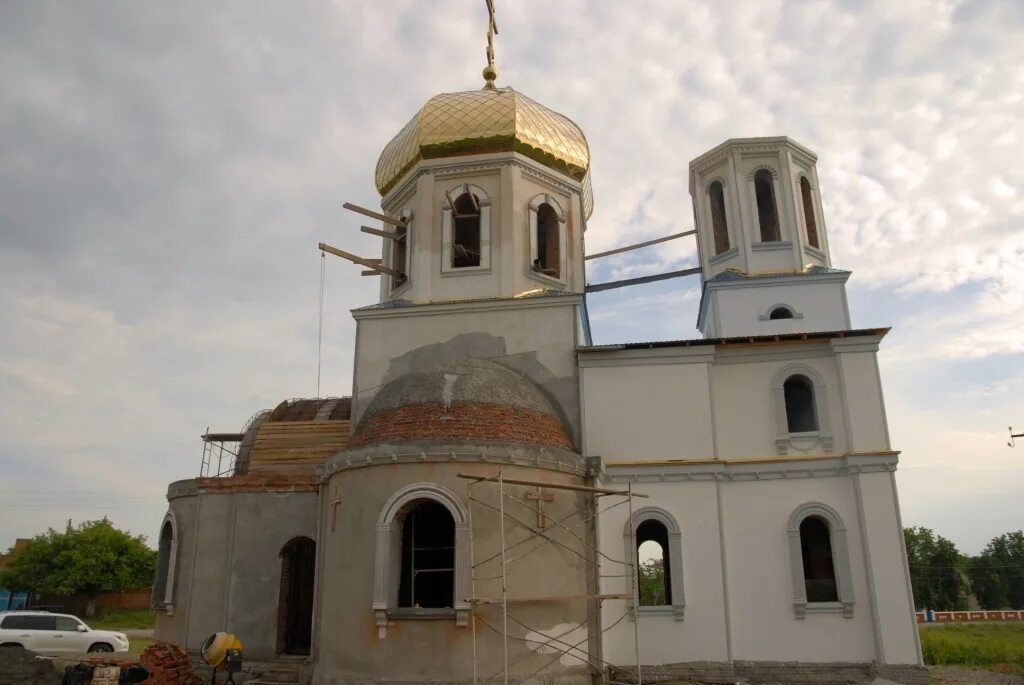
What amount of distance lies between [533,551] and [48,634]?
38.3 feet

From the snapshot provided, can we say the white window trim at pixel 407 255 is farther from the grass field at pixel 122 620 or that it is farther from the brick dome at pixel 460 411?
the grass field at pixel 122 620

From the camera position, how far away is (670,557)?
44.7ft

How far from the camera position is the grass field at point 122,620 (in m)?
34.9

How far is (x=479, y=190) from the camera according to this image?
16.9 metres

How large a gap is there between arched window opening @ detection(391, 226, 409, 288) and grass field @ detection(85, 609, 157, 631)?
24976mm

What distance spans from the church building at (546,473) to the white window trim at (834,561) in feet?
0.12

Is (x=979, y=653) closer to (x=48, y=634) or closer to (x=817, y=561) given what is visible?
(x=817, y=561)

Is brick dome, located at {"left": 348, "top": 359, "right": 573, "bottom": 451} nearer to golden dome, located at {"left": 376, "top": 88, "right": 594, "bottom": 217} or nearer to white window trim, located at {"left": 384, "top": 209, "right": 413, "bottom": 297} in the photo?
white window trim, located at {"left": 384, "top": 209, "right": 413, "bottom": 297}

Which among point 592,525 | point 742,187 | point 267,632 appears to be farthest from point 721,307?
point 267,632

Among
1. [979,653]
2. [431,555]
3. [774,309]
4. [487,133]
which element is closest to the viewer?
[431,555]

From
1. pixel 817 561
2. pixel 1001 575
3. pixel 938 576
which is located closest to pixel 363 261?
pixel 817 561

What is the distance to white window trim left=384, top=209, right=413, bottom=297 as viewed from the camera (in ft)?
55.7

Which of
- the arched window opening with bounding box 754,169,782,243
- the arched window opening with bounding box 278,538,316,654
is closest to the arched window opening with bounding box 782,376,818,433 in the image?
the arched window opening with bounding box 754,169,782,243

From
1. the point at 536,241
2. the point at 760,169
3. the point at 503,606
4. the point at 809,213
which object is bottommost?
the point at 503,606
